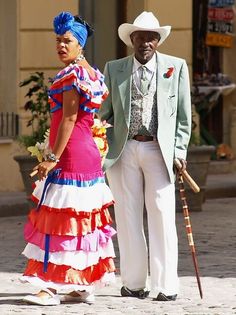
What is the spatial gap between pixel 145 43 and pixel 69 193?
1.16 metres

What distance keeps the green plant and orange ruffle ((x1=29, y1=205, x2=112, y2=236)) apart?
215 inches

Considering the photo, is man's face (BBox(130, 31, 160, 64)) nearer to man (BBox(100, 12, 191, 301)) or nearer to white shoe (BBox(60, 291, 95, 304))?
man (BBox(100, 12, 191, 301))

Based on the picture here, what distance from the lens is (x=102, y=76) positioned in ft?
34.4

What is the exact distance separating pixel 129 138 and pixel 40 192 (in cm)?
72

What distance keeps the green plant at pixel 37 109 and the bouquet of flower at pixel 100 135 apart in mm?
5203

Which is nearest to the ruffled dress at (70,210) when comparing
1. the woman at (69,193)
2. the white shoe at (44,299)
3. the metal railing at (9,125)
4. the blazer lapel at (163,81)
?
the woman at (69,193)

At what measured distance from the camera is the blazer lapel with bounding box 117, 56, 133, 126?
416 inches

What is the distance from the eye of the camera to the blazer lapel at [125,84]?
34.6ft

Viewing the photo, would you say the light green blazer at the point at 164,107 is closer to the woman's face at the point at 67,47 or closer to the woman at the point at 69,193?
the woman at the point at 69,193

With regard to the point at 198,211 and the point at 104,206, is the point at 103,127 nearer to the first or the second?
the point at 104,206

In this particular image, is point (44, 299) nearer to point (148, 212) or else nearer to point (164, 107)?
point (148, 212)

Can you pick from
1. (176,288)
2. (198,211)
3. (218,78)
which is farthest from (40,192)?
(218,78)

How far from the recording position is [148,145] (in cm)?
1052

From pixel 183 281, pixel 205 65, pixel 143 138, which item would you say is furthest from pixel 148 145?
pixel 205 65
